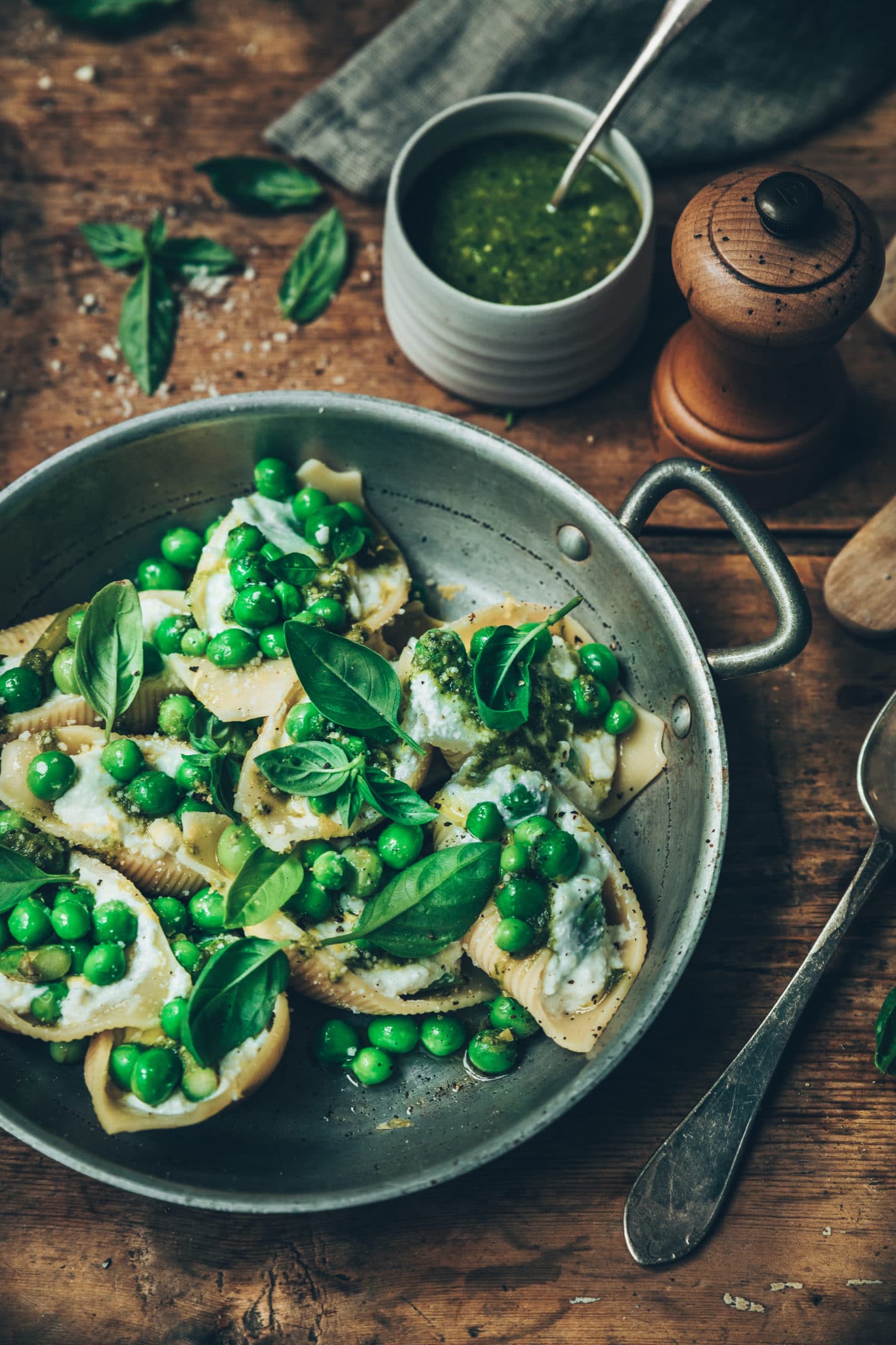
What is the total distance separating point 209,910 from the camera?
2828mm

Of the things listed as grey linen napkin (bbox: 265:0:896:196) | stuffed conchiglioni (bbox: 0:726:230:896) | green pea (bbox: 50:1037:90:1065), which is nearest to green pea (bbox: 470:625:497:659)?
stuffed conchiglioni (bbox: 0:726:230:896)

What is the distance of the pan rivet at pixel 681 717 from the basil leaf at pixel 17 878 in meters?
1.72

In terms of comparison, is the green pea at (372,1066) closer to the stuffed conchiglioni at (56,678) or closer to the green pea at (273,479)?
the stuffed conchiglioni at (56,678)

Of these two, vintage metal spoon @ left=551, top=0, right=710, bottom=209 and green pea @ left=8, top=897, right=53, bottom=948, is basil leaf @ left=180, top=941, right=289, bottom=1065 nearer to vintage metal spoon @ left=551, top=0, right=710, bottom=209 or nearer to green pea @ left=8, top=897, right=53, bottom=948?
green pea @ left=8, top=897, right=53, bottom=948

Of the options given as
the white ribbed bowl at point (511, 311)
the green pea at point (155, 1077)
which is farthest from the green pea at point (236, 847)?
the white ribbed bowl at point (511, 311)

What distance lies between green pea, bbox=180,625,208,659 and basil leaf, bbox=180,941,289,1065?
899 mm

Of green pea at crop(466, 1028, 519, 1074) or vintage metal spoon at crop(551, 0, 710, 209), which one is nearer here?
green pea at crop(466, 1028, 519, 1074)

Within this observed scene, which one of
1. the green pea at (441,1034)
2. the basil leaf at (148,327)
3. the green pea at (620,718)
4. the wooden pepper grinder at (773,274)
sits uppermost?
the wooden pepper grinder at (773,274)

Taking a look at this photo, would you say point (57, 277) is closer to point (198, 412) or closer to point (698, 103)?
point (198, 412)

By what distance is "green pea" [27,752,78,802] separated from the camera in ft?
9.19

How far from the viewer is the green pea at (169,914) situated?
2852mm

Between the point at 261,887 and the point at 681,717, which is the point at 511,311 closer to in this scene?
the point at 681,717

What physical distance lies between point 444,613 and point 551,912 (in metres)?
1.16

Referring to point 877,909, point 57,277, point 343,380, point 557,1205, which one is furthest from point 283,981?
point 57,277
